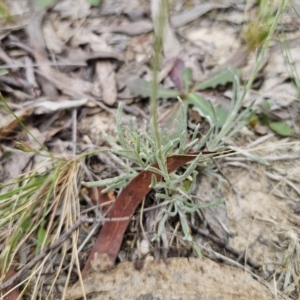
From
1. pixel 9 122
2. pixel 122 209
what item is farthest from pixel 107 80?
pixel 122 209

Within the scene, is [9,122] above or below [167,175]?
above

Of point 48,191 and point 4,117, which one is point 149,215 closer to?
point 48,191

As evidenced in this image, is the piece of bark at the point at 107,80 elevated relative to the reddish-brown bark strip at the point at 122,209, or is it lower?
elevated

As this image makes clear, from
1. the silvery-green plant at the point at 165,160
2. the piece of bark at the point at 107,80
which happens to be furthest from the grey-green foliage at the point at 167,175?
the piece of bark at the point at 107,80

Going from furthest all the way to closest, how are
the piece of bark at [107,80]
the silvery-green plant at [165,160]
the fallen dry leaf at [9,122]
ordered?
the piece of bark at [107,80], the fallen dry leaf at [9,122], the silvery-green plant at [165,160]

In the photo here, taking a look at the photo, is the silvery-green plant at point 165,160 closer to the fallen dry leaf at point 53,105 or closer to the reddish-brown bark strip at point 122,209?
the reddish-brown bark strip at point 122,209

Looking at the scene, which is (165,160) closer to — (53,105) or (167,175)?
(167,175)

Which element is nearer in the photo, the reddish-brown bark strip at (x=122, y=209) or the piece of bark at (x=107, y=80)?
the reddish-brown bark strip at (x=122, y=209)
